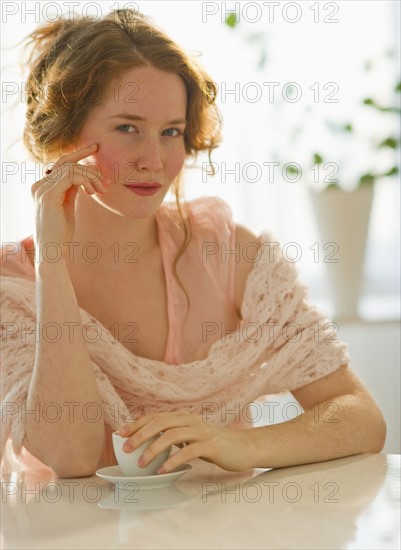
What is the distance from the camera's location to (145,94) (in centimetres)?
168

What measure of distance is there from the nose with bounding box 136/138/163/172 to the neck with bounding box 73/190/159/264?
0.19m

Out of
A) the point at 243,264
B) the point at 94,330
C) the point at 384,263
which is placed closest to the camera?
the point at 94,330

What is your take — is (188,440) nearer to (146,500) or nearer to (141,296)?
(146,500)

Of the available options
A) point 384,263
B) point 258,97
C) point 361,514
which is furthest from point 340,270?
point 361,514

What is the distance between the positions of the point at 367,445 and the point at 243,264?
1.56 feet

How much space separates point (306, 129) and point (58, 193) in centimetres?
208

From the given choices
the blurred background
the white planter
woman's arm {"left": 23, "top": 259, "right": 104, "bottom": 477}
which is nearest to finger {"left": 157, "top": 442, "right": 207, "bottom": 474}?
woman's arm {"left": 23, "top": 259, "right": 104, "bottom": 477}

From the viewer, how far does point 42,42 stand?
187 centimetres

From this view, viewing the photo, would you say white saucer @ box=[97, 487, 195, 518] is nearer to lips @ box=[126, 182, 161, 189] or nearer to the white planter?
lips @ box=[126, 182, 161, 189]

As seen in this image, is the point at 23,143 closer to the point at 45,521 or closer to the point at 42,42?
the point at 42,42

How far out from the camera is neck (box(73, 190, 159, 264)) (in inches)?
72.6

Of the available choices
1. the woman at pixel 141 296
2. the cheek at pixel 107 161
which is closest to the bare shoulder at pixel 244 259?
the woman at pixel 141 296

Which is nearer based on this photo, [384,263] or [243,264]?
[243,264]

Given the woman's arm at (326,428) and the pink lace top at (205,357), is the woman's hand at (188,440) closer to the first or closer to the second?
the woman's arm at (326,428)
